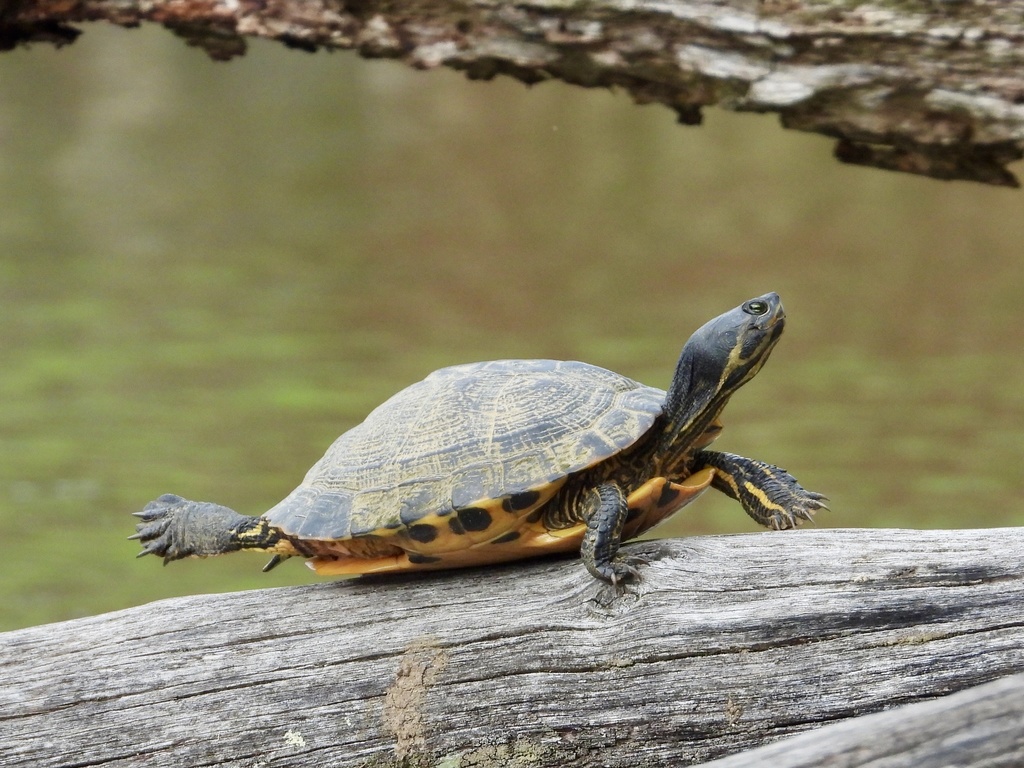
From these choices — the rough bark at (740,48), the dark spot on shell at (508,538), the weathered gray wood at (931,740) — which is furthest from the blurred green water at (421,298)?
the weathered gray wood at (931,740)

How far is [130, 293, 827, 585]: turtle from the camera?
2314 mm

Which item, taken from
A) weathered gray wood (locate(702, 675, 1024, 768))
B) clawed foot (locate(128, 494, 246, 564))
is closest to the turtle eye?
weathered gray wood (locate(702, 675, 1024, 768))

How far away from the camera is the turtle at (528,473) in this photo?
2314 mm

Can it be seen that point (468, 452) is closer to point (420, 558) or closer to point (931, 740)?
point (420, 558)

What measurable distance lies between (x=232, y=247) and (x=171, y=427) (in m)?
5.30

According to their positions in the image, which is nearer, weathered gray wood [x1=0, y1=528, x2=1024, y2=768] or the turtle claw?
weathered gray wood [x1=0, y1=528, x2=1024, y2=768]

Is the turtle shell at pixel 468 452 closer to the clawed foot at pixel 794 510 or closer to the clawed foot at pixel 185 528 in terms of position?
the clawed foot at pixel 185 528

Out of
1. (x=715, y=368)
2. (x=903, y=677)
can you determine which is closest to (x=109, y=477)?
(x=715, y=368)

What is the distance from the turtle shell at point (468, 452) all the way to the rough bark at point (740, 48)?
1031 mm

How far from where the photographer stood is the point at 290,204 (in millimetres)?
14602

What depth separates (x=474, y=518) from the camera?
230cm

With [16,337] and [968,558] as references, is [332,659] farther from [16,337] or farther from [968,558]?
[16,337]

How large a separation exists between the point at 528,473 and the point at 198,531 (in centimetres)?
82

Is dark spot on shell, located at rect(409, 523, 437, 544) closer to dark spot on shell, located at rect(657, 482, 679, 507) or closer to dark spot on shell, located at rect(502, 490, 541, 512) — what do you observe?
dark spot on shell, located at rect(502, 490, 541, 512)
